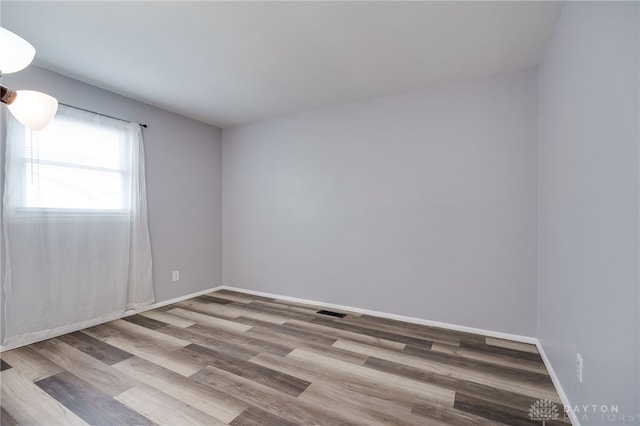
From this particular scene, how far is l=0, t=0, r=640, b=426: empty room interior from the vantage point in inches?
53.6

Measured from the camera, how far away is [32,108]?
915 mm

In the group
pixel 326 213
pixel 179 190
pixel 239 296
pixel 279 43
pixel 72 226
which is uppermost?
pixel 279 43

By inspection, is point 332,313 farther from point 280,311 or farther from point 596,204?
point 596,204

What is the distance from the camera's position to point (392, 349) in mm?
2229

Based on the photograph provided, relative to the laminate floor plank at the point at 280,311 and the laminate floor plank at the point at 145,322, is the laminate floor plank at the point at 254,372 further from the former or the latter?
the laminate floor plank at the point at 280,311

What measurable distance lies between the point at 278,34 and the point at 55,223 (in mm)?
2597

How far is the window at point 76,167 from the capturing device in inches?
92.3

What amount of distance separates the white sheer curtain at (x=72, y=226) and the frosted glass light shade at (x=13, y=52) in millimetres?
2076

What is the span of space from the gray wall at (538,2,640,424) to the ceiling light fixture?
206cm

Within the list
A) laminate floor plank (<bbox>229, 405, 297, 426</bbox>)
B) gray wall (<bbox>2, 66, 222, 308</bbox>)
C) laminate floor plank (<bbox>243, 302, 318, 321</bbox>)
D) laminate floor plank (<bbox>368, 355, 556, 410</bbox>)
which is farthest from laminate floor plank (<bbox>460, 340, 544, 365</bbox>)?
gray wall (<bbox>2, 66, 222, 308</bbox>)

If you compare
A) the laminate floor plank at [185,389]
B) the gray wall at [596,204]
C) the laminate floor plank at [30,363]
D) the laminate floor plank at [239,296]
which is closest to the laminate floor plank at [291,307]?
the laminate floor plank at [239,296]

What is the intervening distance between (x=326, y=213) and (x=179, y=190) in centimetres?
200

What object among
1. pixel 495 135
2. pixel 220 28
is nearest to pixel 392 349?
pixel 495 135

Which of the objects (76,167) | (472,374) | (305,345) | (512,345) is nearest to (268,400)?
(305,345)
